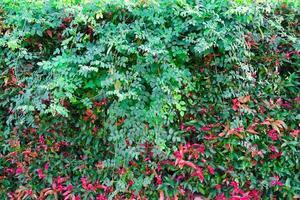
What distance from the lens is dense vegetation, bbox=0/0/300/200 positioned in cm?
259

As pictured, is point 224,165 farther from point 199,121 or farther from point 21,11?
point 21,11

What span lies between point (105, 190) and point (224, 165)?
34.9 inches

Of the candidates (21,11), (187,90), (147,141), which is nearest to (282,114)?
(187,90)

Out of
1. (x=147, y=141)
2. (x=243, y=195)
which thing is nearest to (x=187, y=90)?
(x=147, y=141)

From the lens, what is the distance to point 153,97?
2641 millimetres

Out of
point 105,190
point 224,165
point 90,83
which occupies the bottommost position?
point 105,190

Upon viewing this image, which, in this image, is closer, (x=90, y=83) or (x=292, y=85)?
(x=90, y=83)

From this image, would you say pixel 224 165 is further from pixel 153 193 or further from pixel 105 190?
pixel 105 190

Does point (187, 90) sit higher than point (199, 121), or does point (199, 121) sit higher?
point (187, 90)

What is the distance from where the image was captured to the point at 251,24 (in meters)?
2.72

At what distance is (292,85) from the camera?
2883 millimetres

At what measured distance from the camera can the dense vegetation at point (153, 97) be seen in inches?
102

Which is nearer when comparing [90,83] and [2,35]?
[90,83]

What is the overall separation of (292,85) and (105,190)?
61.5 inches
